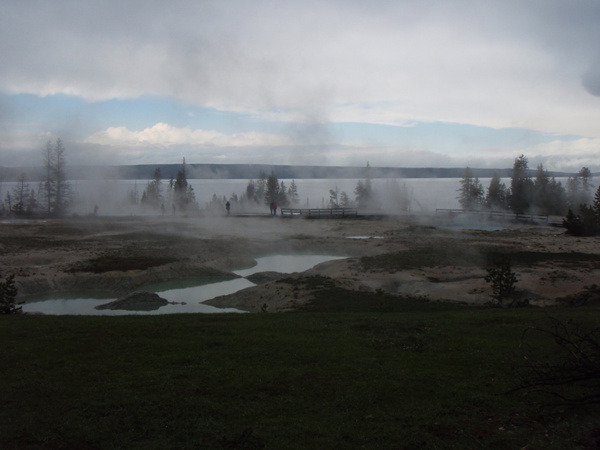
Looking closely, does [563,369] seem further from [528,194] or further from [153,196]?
[153,196]

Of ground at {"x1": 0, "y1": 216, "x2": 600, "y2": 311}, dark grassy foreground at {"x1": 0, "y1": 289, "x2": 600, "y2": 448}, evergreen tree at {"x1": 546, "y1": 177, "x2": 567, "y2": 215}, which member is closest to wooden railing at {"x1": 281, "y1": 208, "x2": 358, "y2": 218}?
ground at {"x1": 0, "y1": 216, "x2": 600, "y2": 311}

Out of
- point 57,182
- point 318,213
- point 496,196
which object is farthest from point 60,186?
point 496,196

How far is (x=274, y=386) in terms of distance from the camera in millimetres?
9070

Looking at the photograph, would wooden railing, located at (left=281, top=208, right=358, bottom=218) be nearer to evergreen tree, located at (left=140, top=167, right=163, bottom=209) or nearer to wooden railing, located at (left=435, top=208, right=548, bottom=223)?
wooden railing, located at (left=435, top=208, right=548, bottom=223)

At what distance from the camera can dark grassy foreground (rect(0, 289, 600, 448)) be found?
712 centimetres

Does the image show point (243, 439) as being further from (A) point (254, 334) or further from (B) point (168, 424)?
(A) point (254, 334)

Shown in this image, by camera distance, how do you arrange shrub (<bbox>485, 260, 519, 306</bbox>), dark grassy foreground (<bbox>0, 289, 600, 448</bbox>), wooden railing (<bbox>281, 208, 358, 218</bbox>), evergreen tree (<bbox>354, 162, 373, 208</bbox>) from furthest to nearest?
evergreen tree (<bbox>354, 162, 373, 208</bbox>) → wooden railing (<bbox>281, 208, 358, 218</bbox>) → shrub (<bbox>485, 260, 519, 306</bbox>) → dark grassy foreground (<bbox>0, 289, 600, 448</bbox>)

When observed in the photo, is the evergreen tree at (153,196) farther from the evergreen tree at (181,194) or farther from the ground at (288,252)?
the ground at (288,252)

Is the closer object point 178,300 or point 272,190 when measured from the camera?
point 178,300

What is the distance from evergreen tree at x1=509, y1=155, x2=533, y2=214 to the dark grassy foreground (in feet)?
234

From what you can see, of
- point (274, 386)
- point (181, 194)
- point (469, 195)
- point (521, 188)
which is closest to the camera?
point (274, 386)

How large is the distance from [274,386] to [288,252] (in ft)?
113

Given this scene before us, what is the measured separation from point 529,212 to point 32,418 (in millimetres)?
83345

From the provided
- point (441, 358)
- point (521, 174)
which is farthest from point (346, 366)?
point (521, 174)
